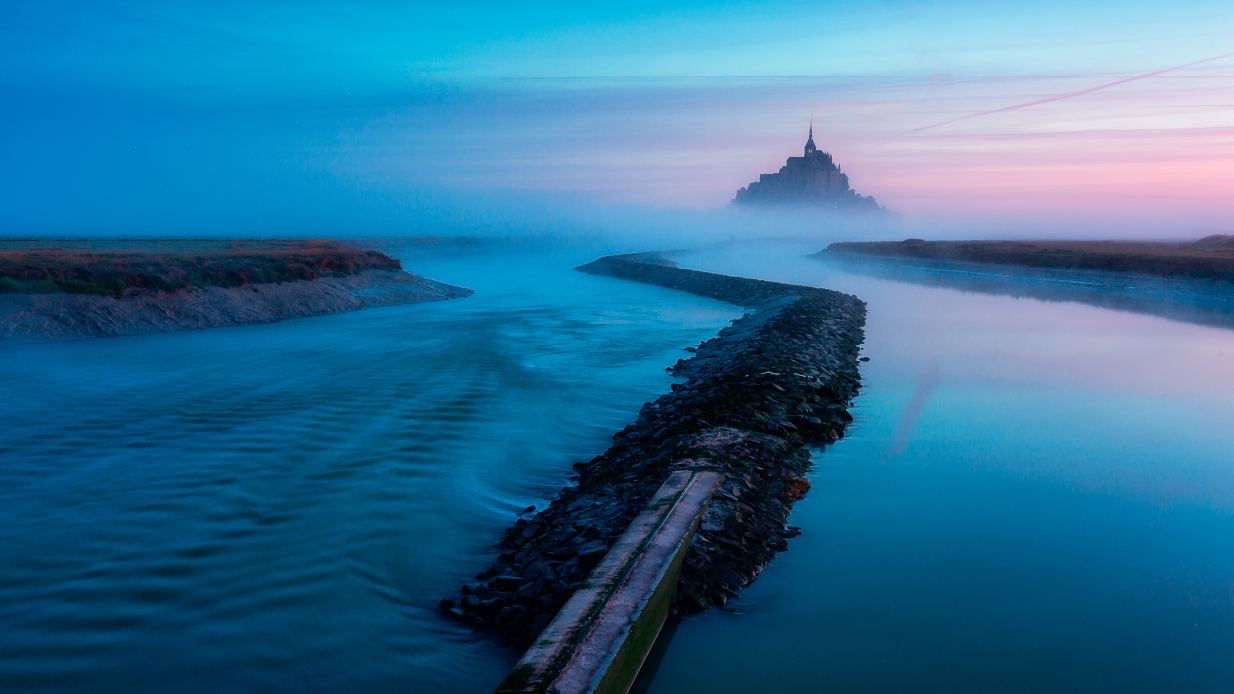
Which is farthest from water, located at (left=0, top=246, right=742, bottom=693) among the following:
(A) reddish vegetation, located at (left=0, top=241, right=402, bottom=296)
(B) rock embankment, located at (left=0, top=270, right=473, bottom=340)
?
(A) reddish vegetation, located at (left=0, top=241, right=402, bottom=296)

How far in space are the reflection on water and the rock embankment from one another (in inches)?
1525

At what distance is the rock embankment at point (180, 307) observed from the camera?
2400 centimetres

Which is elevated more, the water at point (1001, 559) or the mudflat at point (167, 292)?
the mudflat at point (167, 292)

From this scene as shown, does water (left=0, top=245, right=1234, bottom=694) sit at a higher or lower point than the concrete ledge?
lower

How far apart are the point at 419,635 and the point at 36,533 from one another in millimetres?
5672

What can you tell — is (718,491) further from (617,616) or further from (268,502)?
(268,502)

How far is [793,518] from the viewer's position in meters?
8.34

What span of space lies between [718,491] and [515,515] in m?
2.94

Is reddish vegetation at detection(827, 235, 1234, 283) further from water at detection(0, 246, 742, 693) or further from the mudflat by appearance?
the mudflat

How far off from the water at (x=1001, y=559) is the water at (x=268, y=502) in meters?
2.71

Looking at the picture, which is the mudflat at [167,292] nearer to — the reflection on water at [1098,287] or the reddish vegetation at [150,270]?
the reddish vegetation at [150,270]

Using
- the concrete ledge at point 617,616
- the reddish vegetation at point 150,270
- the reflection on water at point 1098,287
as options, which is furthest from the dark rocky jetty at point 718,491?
the reddish vegetation at point 150,270

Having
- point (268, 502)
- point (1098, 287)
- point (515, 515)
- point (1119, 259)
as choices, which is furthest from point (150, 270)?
point (1119, 259)

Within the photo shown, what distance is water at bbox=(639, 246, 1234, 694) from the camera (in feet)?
17.6
